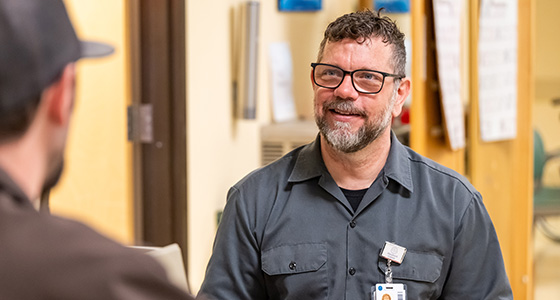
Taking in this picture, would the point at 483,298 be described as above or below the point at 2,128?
below

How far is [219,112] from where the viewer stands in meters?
→ 3.25

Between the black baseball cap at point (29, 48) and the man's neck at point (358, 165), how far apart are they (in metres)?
1.14

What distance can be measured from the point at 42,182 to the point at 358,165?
3.76ft

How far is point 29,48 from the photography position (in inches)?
28.3

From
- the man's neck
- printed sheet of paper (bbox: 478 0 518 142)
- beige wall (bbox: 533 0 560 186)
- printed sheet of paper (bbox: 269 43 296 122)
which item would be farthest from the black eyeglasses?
beige wall (bbox: 533 0 560 186)

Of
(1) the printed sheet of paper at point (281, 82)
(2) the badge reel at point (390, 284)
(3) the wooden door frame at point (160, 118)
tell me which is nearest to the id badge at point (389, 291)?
(2) the badge reel at point (390, 284)

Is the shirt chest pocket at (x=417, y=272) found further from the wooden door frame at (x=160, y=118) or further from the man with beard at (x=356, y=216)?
the wooden door frame at (x=160, y=118)

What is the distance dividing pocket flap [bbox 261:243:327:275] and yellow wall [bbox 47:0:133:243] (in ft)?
4.91

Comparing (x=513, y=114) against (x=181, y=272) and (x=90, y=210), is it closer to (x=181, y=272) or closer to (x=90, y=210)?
(x=90, y=210)

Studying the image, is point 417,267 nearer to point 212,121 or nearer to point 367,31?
point 367,31

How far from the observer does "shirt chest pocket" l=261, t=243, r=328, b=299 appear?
69.3 inches

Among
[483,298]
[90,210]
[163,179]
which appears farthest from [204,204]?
[483,298]

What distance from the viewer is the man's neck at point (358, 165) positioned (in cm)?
184

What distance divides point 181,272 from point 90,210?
212cm
